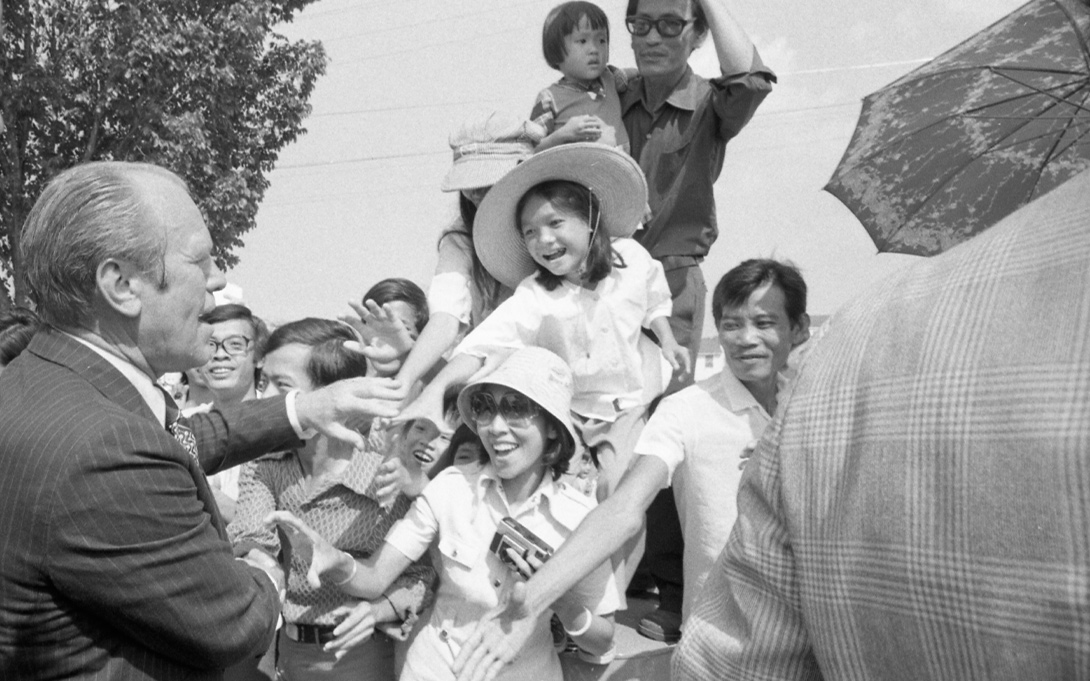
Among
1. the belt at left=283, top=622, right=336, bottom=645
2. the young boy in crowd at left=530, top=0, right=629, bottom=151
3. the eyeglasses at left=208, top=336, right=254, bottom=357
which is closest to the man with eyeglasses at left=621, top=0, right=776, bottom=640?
the young boy in crowd at left=530, top=0, right=629, bottom=151

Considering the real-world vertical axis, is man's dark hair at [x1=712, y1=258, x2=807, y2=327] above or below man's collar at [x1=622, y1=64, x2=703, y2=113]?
below

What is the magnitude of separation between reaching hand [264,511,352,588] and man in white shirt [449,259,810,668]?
0.45 m

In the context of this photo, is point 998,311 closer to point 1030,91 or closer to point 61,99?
point 1030,91

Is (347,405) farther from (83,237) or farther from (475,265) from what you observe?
(475,265)

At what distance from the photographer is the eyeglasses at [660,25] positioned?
12.8ft

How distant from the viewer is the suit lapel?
1.93 meters

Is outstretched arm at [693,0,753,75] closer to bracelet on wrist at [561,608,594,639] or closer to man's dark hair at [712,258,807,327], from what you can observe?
man's dark hair at [712,258,807,327]

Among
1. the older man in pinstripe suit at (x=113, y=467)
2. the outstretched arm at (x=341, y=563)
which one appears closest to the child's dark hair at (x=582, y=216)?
the outstretched arm at (x=341, y=563)

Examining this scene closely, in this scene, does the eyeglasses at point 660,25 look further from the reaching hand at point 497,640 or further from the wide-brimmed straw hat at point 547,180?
the reaching hand at point 497,640

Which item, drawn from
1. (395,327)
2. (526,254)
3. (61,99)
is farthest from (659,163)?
(61,99)

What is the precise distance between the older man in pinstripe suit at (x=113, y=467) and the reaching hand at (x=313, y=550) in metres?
0.41

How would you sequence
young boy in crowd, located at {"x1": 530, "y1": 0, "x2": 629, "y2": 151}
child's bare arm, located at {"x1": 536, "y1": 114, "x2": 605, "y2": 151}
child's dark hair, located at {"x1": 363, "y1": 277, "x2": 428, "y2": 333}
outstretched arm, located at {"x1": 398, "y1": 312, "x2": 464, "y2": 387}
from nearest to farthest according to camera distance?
1. outstretched arm, located at {"x1": 398, "y1": 312, "x2": 464, "y2": 387}
2. child's bare arm, located at {"x1": 536, "y1": 114, "x2": 605, "y2": 151}
3. young boy in crowd, located at {"x1": 530, "y1": 0, "x2": 629, "y2": 151}
4. child's dark hair, located at {"x1": 363, "y1": 277, "x2": 428, "y2": 333}

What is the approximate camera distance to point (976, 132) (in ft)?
13.4

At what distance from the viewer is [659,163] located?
4.07 meters
